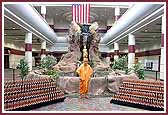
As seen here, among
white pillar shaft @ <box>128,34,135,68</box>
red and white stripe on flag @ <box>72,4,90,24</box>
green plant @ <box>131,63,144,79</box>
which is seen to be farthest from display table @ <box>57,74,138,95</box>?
white pillar shaft @ <box>128,34,135,68</box>

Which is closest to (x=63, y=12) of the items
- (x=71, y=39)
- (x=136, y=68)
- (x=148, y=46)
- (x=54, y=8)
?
(x=54, y=8)

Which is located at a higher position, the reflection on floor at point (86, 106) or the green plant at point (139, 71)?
the green plant at point (139, 71)

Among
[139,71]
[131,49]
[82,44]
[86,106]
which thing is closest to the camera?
[86,106]

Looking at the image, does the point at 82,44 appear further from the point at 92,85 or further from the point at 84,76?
the point at 84,76

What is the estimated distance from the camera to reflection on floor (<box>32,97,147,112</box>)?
4.95 m

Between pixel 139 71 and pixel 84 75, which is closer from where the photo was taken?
pixel 84 75

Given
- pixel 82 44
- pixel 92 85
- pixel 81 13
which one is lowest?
pixel 92 85

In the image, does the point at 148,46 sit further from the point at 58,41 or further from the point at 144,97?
the point at 144,97

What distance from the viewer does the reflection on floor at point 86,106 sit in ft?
16.2

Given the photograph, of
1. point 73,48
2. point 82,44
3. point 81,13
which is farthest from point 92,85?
point 81,13

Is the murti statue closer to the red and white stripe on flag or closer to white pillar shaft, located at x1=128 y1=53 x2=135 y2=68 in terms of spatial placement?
the red and white stripe on flag

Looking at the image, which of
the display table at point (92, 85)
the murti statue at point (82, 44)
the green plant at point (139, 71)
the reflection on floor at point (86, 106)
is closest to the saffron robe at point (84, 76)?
the reflection on floor at point (86, 106)

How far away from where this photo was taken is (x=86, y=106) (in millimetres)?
5207

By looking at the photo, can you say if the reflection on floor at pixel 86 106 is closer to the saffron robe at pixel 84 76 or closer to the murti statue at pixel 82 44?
the saffron robe at pixel 84 76
